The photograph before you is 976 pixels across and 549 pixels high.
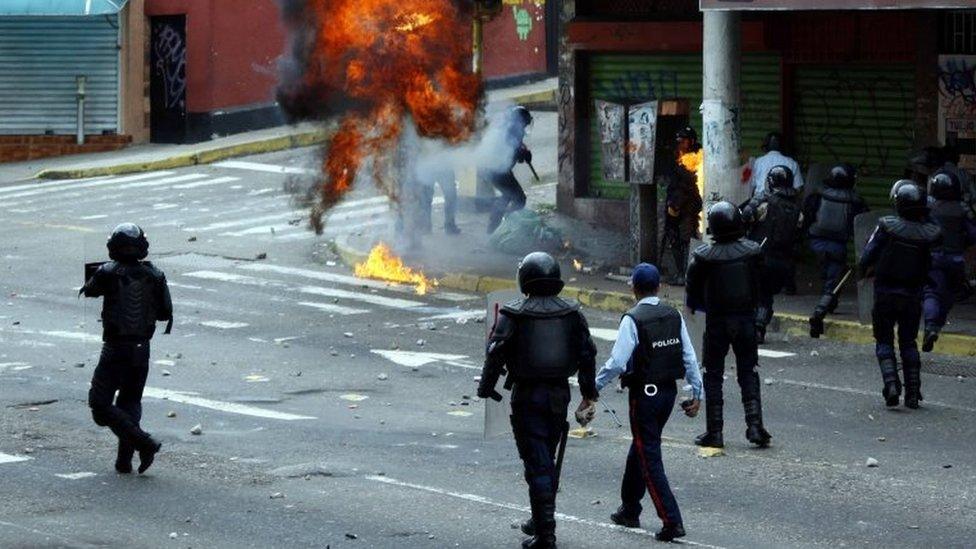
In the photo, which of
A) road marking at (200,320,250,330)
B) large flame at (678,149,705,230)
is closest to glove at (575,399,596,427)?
road marking at (200,320,250,330)

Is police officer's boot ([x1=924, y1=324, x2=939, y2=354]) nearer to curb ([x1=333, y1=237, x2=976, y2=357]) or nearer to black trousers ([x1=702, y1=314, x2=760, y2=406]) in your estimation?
curb ([x1=333, y1=237, x2=976, y2=357])

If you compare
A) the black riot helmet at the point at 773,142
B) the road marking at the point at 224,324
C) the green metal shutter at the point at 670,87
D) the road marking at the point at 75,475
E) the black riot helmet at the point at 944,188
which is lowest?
the road marking at the point at 75,475

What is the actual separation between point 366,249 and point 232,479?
11269 millimetres

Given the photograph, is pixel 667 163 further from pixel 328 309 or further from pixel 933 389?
pixel 933 389

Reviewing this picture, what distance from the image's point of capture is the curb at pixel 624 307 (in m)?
18.0

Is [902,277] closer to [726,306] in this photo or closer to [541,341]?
[726,306]

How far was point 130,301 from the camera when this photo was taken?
12930 millimetres

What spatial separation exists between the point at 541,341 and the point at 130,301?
3.38 metres

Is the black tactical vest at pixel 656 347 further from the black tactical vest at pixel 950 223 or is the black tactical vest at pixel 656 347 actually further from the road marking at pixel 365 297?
the road marking at pixel 365 297

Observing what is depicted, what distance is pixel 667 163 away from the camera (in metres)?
21.4

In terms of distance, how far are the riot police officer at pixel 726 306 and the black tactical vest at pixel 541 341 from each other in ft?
9.41

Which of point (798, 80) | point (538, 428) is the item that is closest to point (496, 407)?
point (538, 428)

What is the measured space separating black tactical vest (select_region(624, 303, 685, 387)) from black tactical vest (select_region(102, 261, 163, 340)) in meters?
3.35

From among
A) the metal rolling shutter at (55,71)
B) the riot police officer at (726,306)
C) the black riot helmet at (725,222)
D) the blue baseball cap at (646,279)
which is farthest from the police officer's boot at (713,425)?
the metal rolling shutter at (55,71)
